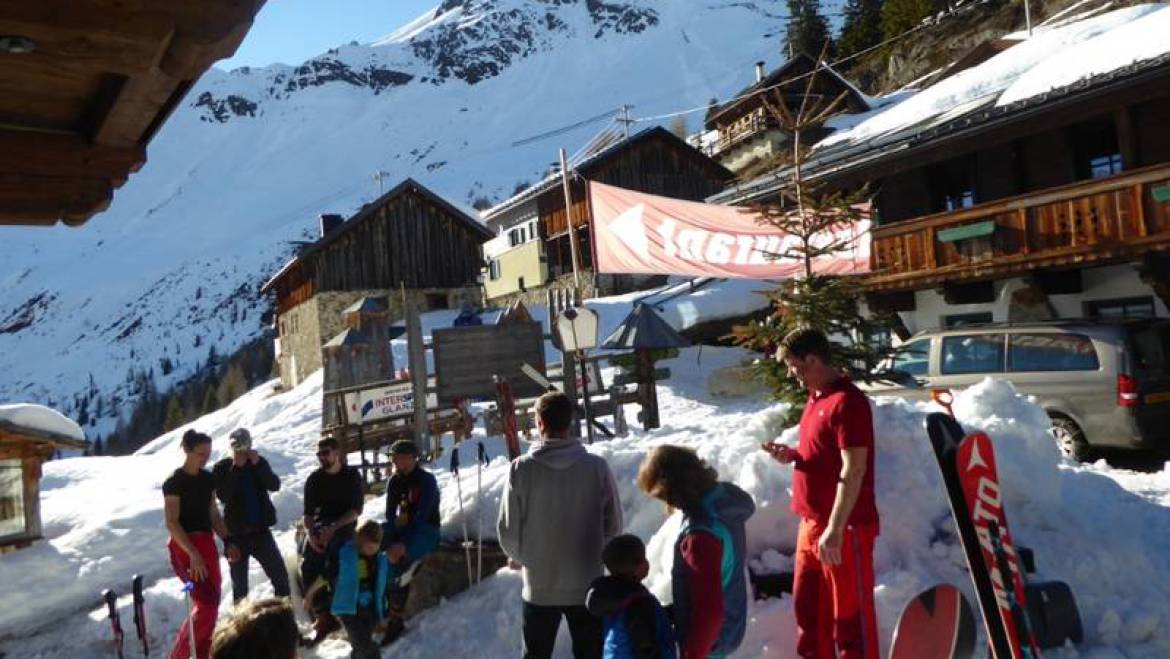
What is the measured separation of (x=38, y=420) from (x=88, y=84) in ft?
32.7

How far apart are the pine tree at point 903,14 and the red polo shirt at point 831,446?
55.0 metres

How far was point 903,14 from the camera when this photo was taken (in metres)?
52.7

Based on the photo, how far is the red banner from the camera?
9.47 m

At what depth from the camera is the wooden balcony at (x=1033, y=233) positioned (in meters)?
12.5

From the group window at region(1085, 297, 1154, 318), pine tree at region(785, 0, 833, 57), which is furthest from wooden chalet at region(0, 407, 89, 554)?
pine tree at region(785, 0, 833, 57)

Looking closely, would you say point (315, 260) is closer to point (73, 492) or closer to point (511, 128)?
point (73, 492)

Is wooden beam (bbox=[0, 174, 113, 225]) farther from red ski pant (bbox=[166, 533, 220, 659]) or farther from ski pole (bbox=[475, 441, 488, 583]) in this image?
ski pole (bbox=[475, 441, 488, 583])

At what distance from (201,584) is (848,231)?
7.86 meters

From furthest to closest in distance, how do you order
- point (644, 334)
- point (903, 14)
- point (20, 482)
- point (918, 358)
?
point (903, 14), point (644, 334), point (918, 358), point (20, 482)

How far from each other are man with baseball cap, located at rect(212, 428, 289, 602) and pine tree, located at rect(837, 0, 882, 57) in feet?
187

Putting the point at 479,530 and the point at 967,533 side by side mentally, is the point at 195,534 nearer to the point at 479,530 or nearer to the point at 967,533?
the point at 479,530

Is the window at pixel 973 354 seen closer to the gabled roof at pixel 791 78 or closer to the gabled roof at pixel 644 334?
the gabled roof at pixel 644 334

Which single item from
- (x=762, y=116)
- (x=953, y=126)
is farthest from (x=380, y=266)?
(x=953, y=126)

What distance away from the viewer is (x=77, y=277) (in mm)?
133625
